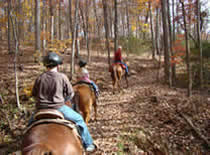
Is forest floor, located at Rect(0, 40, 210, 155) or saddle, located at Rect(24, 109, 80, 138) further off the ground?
saddle, located at Rect(24, 109, 80, 138)

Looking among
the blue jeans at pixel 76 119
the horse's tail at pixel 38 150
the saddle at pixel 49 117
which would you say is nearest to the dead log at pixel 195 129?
the blue jeans at pixel 76 119

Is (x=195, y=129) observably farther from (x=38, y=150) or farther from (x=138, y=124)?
(x=38, y=150)

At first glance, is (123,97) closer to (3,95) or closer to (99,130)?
(99,130)

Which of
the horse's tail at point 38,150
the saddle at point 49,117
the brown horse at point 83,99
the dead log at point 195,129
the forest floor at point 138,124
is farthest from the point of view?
the brown horse at point 83,99

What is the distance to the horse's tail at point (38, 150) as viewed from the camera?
74.4 inches

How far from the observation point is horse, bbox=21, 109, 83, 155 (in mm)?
1955

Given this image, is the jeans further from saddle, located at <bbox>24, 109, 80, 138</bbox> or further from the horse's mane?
the horse's mane

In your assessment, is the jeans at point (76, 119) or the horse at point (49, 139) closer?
the horse at point (49, 139)

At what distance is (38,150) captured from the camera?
1904 mm

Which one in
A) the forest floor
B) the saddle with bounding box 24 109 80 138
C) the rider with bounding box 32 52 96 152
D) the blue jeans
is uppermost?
the rider with bounding box 32 52 96 152

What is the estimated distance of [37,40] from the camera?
12898 mm

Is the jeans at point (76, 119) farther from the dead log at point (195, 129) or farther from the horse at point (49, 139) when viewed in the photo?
the dead log at point (195, 129)

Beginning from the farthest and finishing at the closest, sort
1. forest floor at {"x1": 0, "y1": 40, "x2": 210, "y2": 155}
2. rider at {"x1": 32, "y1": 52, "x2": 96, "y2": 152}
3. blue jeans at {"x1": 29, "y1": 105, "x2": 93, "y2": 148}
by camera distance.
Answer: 1. forest floor at {"x1": 0, "y1": 40, "x2": 210, "y2": 155}
2. blue jeans at {"x1": 29, "y1": 105, "x2": 93, "y2": 148}
3. rider at {"x1": 32, "y1": 52, "x2": 96, "y2": 152}

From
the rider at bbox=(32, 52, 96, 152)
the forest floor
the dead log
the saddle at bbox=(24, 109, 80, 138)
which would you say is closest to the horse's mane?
the saddle at bbox=(24, 109, 80, 138)
